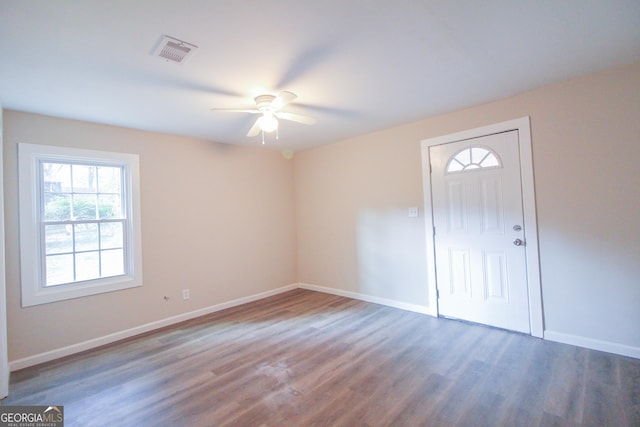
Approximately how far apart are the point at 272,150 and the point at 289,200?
0.94 m

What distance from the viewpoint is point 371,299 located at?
4227 millimetres

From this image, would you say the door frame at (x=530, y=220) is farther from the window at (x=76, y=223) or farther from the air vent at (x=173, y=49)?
the window at (x=76, y=223)

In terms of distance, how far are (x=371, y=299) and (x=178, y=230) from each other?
2.90 meters

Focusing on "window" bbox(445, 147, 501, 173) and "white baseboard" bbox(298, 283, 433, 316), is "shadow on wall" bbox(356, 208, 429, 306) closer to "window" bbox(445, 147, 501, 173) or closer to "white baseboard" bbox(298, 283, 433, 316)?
"white baseboard" bbox(298, 283, 433, 316)

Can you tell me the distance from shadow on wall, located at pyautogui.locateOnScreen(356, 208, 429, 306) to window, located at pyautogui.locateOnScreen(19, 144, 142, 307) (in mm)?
3014

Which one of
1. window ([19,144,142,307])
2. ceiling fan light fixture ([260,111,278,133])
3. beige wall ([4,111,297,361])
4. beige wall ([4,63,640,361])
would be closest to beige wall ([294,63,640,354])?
beige wall ([4,63,640,361])

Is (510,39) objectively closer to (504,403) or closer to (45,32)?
(504,403)

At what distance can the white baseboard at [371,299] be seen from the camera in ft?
12.1

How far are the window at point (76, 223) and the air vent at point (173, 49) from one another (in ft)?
6.18

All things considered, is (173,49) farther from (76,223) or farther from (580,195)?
(580,195)

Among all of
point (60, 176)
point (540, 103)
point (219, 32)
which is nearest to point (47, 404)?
point (60, 176)

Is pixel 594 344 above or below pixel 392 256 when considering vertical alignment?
below

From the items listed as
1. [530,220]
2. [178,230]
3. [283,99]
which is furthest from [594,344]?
[178,230]

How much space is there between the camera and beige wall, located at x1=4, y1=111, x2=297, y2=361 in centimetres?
274
